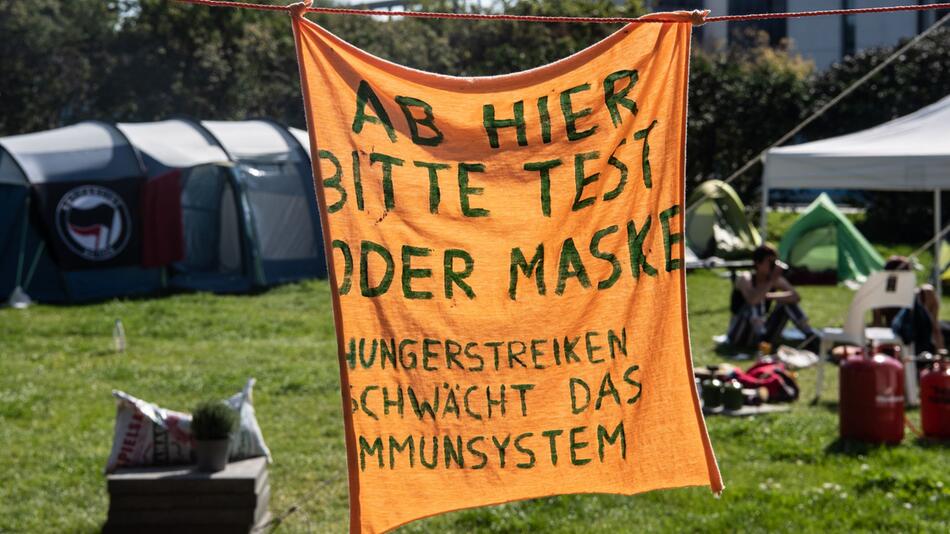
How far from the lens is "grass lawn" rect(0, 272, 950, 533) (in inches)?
239

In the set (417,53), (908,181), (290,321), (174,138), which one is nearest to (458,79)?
(908,181)

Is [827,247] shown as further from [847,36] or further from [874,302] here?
[847,36]

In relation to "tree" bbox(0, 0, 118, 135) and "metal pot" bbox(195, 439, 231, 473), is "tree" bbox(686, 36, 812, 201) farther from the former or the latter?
"tree" bbox(0, 0, 118, 135)

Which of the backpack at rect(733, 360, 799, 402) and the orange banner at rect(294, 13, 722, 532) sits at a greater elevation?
the orange banner at rect(294, 13, 722, 532)

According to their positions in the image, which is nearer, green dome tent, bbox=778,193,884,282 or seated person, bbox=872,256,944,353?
seated person, bbox=872,256,944,353

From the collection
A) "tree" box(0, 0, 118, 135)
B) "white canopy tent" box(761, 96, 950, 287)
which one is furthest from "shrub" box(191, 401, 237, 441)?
"tree" box(0, 0, 118, 135)

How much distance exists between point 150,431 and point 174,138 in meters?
12.4

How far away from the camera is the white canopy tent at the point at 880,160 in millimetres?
10148

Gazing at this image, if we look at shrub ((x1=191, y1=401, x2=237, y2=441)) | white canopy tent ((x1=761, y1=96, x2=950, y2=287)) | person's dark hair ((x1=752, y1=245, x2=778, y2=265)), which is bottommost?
person's dark hair ((x1=752, y1=245, x2=778, y2=265))

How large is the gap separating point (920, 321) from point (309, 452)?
525 centimetres

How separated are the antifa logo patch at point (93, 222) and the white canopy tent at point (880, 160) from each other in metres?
9.10

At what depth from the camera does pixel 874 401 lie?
24.2ft

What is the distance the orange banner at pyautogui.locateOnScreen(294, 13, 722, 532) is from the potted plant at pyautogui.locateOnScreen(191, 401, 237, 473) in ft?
9.24

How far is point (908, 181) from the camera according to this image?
33.7 feet
